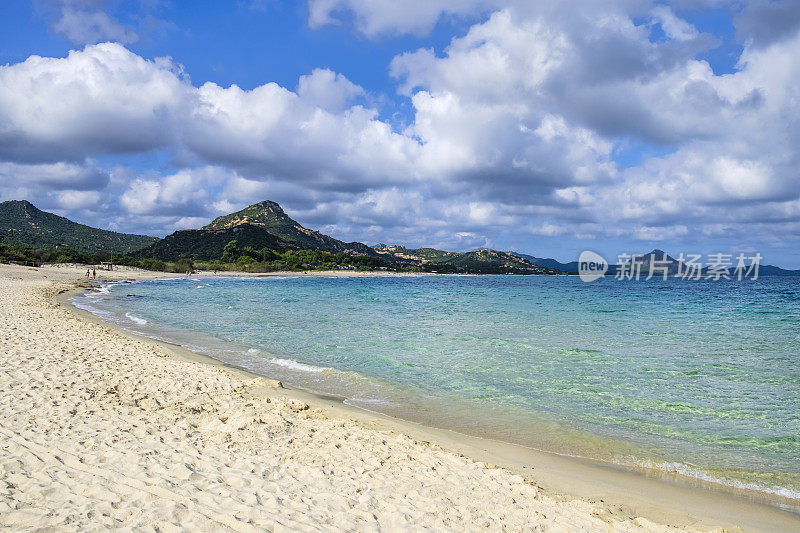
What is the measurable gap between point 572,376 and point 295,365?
9118mm

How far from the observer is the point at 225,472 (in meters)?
5.95

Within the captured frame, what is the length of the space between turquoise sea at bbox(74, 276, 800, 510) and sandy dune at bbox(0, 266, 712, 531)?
2.66 meters

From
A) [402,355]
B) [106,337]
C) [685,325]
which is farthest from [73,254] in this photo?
[685,325]

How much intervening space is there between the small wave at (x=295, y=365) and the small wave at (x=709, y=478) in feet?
30.9

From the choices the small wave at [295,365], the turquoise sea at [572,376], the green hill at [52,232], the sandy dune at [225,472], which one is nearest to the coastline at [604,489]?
the sandy dune at [225,472]

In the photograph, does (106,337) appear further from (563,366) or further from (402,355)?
(563,366)

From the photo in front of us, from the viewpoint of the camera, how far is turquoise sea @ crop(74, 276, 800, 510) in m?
8.46

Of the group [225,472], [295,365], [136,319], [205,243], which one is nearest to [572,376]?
[295,365]

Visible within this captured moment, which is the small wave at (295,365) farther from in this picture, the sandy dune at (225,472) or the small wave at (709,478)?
the small wave at (709,478)

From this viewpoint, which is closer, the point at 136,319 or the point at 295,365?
the point at 295,365

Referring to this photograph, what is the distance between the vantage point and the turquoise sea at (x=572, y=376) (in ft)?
27.8

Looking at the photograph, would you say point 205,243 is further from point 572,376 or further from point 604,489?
point 604,489

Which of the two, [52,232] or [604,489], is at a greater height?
[52,232]

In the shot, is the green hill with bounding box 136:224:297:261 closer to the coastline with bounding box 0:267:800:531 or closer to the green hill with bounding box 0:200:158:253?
the green hill with bounding box 0:200:158:253
